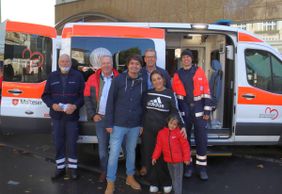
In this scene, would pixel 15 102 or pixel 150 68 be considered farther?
pixel 15 102

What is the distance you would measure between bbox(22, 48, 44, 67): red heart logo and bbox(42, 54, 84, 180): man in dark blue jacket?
3.32 ft

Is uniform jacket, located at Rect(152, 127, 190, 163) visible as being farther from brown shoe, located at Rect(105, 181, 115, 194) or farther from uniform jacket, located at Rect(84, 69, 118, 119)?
uniform jacket, located at Rect(84, 69, 118, 119)

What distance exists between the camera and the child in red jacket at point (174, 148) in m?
4.29

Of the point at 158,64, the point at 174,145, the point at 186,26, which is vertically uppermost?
the point at 186,26

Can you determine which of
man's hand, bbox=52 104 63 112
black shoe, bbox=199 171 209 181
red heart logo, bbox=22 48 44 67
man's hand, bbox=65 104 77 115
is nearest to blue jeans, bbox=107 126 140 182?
man's hand, bbox=65 104 77 115

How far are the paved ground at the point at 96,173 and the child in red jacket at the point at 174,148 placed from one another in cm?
53

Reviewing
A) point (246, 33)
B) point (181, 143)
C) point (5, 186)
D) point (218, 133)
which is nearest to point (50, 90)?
point (5, 186)

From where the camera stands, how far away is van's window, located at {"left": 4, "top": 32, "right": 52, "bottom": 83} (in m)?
5.76

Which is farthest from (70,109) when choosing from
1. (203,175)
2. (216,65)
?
(216,65)

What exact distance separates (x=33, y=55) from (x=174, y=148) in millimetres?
2941

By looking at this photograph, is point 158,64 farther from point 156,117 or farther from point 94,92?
point 156,117

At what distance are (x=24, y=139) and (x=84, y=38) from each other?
3.47 metres

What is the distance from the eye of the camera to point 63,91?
4945mm

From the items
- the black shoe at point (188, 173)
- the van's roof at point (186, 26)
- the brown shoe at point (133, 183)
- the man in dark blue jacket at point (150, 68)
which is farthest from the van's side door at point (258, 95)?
the brown shoe at point (133, 183)
